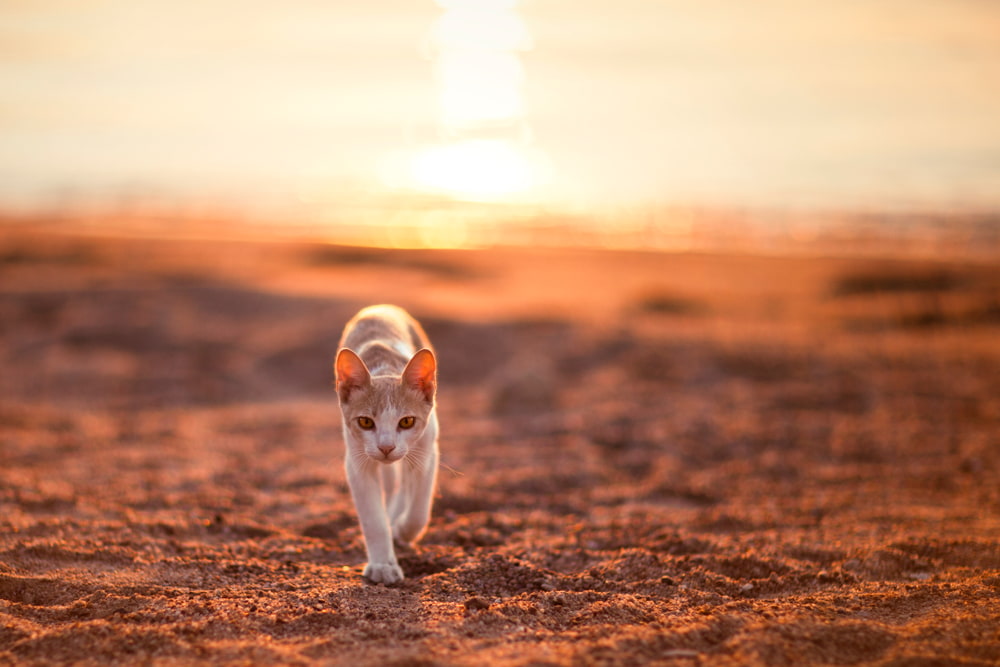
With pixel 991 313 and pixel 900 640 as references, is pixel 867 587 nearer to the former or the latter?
pixel 900 640

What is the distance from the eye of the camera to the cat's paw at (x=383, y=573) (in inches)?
148

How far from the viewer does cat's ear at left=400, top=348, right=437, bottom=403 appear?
12.5 feet

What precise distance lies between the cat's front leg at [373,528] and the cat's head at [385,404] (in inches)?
6.5

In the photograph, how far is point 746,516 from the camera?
493cm

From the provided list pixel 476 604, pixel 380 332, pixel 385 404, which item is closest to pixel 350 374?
pixel 385 404

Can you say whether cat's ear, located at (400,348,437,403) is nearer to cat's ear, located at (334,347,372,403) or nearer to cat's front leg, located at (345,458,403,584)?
cat's ear, located at (334,347,372,403)

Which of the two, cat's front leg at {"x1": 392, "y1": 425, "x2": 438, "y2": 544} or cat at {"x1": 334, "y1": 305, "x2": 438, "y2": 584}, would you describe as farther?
cat's front leg at {"x1": 392, "y1": 425, "x2": 438, "y2": 544}

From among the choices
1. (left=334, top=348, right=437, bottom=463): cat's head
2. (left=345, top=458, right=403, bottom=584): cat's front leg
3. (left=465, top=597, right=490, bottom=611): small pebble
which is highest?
(left=334, top=348, right=437, bottom=463): cat's head

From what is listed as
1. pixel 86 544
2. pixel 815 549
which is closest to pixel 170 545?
pixel 86 544

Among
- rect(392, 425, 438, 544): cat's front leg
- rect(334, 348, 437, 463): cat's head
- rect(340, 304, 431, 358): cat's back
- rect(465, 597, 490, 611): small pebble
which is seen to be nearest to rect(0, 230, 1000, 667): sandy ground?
rect(465, 597, 490, 611): small pebble

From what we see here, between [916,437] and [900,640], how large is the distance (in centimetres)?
416

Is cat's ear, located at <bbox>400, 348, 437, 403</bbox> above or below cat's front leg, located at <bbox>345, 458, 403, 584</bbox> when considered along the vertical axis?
above

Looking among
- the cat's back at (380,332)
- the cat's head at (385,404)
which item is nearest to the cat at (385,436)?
the cat's head at (385,404)

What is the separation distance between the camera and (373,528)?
384 centimetres
